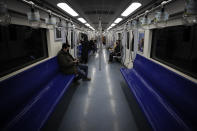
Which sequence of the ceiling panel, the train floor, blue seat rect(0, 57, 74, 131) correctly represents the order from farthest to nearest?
the ceiling panel
the train floor
blue seat rect(0, 57, 74, 131)

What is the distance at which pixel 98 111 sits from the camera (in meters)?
2.64

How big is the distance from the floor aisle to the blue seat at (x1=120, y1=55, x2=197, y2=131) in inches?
20.6

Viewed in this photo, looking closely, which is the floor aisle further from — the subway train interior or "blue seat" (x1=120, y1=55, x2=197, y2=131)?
"blue seat" (x1=120, y1=55, x2=197, y2=131)

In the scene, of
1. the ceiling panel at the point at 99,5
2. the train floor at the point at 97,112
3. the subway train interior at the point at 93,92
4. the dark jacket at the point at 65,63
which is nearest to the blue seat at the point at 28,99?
the subway train interior at the point at 93,92

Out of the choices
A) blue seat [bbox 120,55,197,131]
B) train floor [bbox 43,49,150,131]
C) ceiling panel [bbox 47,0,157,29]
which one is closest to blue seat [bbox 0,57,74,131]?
train floor [bbox 43,49,150,131]

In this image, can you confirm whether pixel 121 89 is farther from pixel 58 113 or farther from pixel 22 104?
pixel 22 104

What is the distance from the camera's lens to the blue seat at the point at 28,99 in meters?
1.56

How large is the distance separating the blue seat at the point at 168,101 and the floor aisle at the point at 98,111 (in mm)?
524

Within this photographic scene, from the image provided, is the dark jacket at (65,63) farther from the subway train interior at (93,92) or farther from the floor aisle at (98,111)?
the floor aisle at (98,111)

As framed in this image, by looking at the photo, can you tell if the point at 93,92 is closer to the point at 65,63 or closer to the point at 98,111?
the point at 98,111

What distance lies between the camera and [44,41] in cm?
361

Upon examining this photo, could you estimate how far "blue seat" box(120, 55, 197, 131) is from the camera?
5.19 ft

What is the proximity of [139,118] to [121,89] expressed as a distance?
142 cm

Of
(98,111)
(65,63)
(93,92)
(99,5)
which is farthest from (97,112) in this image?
(99,5)
